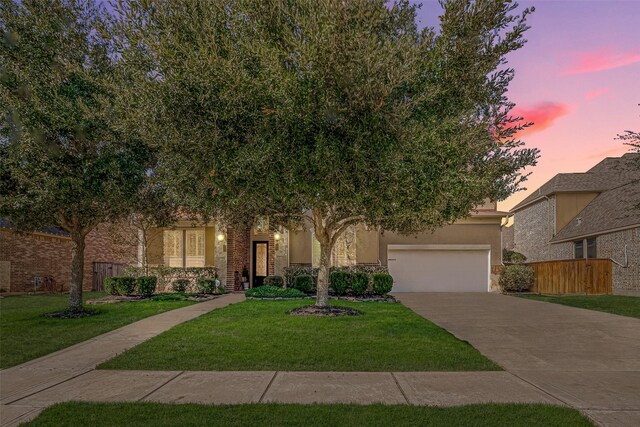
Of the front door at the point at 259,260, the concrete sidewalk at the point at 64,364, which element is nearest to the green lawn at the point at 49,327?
the concrete sidewalk at the point at 64,364

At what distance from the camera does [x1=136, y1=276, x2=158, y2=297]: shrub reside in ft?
63.0

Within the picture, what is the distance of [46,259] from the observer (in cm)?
2622

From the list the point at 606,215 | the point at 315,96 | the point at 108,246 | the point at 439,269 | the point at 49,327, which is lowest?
the point at 49,327

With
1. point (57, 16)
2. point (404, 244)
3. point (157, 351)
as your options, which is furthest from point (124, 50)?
point (404, 244)

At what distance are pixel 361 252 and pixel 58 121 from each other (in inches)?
592

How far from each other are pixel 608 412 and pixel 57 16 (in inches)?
578

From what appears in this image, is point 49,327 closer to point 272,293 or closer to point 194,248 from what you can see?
point 272,293

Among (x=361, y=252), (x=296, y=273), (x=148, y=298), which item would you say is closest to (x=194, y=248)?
(x=148, y=298)

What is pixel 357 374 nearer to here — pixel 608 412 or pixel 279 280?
pixel 608 412

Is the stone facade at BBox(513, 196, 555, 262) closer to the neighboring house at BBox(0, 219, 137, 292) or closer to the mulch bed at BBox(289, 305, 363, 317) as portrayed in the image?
the mulch bed at BBox(289, 305, 363, 317)

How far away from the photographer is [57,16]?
12.5 metres

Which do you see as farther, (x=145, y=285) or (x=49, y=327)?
(x=145, y=285)

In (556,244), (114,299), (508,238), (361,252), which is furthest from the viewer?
(508,238)

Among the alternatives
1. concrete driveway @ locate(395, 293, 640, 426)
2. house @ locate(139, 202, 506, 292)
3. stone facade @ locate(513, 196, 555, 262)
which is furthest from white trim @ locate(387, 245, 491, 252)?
stone facade @ locate(513, 196, 555, 262)
